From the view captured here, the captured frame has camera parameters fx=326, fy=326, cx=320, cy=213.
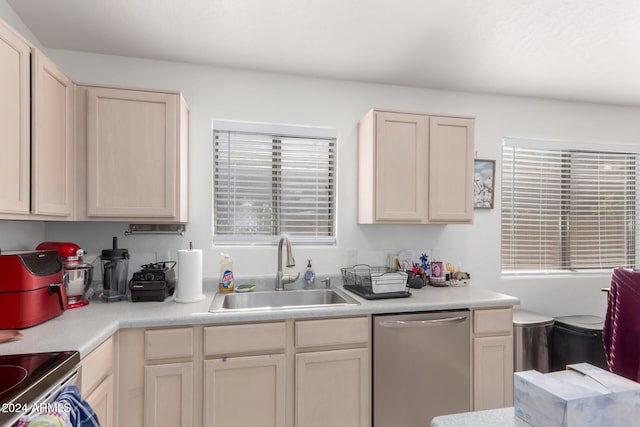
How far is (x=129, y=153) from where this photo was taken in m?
1.91

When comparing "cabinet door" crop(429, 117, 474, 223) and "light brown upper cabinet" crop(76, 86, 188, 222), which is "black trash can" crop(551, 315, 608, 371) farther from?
"light brown upper cabinet" crop(76, 86, 188, 222)

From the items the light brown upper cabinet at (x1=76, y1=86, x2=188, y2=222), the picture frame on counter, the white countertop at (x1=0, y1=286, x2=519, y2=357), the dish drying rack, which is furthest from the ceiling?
the white countertop at (x1=0, y1=286, x2=519, y2=357)

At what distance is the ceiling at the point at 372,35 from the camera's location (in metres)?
1.70

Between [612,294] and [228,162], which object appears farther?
[228,162]

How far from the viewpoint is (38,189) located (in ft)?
5.05

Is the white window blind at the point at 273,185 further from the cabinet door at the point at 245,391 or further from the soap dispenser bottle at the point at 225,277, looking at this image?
the cabinet door at the point at 245,391

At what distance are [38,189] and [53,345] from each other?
2.47 ft

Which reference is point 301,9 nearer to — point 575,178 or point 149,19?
point 149,19

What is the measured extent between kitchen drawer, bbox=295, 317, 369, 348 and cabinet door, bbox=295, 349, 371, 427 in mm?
55

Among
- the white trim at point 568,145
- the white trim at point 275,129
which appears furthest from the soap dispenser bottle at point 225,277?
the white trim at point 568,145

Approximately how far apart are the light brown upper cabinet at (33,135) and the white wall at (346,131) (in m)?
0.50

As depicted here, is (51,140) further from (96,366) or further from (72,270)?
(96,366)

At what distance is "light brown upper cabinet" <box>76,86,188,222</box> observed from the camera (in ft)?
6.15

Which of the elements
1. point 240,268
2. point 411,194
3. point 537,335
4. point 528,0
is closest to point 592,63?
point 528,0
